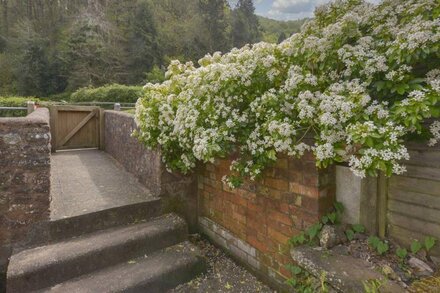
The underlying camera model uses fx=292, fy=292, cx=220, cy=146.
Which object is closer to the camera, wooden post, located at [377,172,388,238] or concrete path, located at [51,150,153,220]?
wooden post, located at [377,172,388,238]

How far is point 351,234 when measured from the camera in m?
2.16

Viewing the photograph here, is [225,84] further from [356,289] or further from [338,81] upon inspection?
[356,289]

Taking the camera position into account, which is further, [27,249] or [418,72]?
[27,249]

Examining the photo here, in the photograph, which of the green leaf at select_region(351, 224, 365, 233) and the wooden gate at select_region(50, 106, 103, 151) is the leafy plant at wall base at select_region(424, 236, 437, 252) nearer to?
the green leaf at select_region(351, 224, 365, 233)

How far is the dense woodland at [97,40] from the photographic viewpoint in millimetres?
23047

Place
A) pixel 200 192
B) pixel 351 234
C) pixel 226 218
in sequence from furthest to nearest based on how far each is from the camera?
pixel 200 192, pixel 226 218, pixel 351 234

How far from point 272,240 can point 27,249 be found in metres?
2.24

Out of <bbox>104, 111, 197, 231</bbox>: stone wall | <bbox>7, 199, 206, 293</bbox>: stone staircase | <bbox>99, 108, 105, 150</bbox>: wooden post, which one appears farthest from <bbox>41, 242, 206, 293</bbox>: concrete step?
<bbox>99, 108, 105, 150</bbox>: wooden post

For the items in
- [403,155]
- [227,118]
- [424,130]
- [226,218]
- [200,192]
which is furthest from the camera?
[200,192]

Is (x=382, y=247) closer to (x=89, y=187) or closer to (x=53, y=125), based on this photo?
(x=89, y=187)

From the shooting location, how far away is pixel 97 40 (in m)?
23.8

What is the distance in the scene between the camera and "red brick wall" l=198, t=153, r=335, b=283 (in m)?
2.21

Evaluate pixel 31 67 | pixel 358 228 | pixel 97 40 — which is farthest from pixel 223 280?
pixel 31 67

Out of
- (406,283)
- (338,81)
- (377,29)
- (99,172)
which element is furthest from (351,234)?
(99,172)
